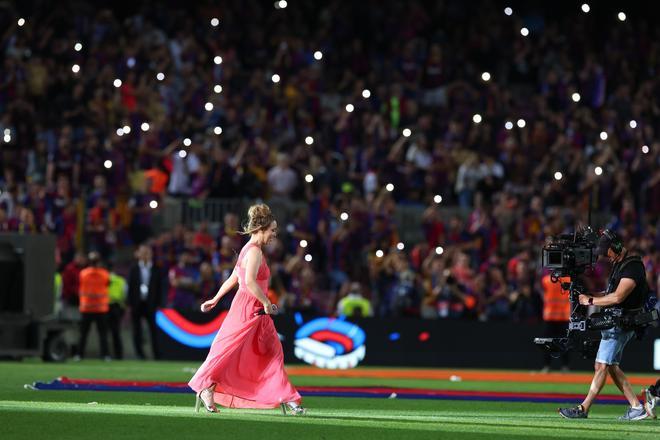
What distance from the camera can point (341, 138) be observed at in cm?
3341

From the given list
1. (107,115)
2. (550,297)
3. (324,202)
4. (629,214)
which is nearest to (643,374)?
(550,297)

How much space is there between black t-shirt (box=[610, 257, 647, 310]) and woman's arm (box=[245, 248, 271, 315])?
145 inches

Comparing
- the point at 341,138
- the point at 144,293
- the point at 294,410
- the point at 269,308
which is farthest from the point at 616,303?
the point at 341,138

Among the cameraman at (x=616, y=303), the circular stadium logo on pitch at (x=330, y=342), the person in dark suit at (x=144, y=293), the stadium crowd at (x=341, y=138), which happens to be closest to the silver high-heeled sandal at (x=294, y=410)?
the cameraman at (x=616, y=303)

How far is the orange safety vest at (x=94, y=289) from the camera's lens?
90.1 ft

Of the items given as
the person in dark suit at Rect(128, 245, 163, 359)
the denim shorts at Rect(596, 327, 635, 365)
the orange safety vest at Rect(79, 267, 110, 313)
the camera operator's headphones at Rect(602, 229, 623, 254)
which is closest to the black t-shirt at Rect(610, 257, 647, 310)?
the camera operator's headphones at Rect(602, 229, 623, 254)

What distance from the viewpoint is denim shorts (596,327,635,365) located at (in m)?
16.2

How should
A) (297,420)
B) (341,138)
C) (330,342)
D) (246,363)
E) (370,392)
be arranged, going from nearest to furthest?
(297,420) < (246,363) < (370,392) < (330,342) < (341,138)

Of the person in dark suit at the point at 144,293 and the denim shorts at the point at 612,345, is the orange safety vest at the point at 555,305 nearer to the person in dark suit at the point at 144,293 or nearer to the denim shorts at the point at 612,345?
the person in dark suit at the point at 144,293

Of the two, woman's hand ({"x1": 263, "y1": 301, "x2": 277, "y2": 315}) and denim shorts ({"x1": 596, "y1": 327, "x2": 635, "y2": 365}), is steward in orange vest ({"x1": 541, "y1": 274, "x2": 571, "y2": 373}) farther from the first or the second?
woman's hand ({"x1": 263, "y1": 301, "x2": 277, "y2": 315})

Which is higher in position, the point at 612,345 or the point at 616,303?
the point at 616,303

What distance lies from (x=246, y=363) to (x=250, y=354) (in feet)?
0.33

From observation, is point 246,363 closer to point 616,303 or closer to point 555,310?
point 616,303

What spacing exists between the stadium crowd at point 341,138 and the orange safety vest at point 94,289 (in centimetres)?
162
